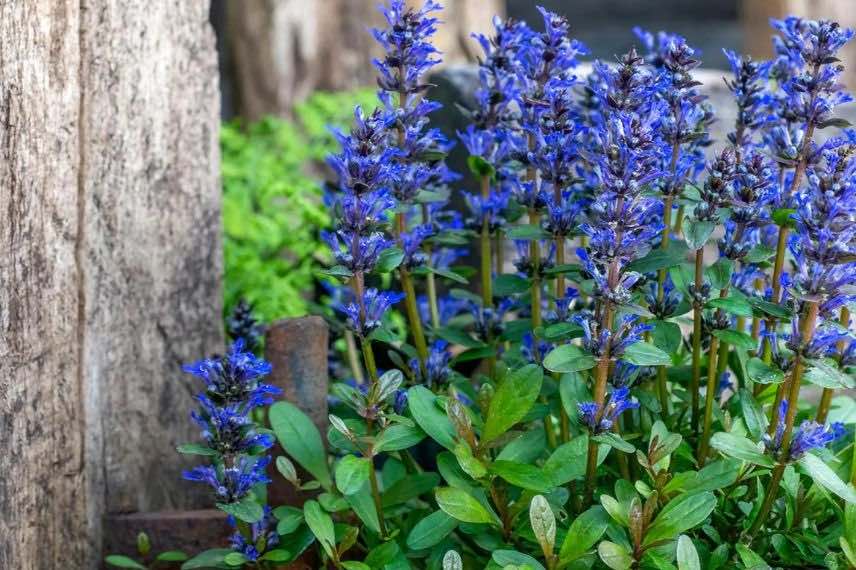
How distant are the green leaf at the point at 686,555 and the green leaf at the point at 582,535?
0.15 m

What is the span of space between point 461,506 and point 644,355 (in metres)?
0.45

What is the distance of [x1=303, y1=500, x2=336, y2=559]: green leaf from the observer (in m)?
2.28

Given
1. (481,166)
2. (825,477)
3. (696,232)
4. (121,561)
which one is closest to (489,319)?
(481,166)

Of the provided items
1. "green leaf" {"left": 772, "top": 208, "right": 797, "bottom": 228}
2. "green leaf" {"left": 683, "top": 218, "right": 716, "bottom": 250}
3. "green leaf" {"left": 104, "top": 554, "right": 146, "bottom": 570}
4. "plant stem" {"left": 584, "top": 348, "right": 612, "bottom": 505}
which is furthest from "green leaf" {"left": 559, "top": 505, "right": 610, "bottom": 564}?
"green leaf" {"left": 104, "top": 554, "right": 146, "bottom": 570}

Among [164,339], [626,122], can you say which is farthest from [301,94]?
[626,122]

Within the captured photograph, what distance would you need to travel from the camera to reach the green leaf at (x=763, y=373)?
212 centimetres

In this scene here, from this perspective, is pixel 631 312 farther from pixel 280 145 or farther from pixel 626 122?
pixel 280 145

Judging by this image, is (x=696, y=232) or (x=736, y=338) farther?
(x=736, y=338)

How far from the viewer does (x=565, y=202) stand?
2.43 m

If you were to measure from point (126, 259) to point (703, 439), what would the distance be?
1453 millimetres

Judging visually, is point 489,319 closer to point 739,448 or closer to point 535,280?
point 535,280

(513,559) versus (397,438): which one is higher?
(397,438)

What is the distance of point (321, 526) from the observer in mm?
2293

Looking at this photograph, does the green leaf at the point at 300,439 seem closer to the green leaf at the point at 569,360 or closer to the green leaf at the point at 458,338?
the green leaf at the point at 458,338
